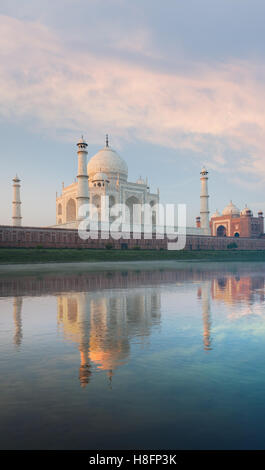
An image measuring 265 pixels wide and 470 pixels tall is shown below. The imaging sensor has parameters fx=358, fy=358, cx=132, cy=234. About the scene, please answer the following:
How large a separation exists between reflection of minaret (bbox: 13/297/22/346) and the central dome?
41622 millimetres

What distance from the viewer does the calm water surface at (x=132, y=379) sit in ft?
6.81

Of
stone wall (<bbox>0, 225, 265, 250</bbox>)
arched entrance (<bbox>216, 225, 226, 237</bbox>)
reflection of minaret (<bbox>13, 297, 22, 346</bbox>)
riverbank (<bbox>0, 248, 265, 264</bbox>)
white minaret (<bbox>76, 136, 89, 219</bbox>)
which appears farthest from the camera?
arched entrance (<bbox>216, 225, 226, 237</bbox>)

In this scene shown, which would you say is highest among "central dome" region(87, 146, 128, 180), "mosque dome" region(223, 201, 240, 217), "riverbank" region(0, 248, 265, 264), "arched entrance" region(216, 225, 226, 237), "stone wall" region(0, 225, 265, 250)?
"central dome" region(87, 146, 128, 180)

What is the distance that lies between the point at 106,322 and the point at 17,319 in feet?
4.64

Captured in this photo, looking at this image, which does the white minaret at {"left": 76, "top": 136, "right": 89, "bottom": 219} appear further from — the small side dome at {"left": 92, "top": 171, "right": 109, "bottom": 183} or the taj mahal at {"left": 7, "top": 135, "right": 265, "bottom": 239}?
the small side dome at {"left": 92, "top": 171, "right": 109, "bottom": 183}

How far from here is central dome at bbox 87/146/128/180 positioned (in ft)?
158

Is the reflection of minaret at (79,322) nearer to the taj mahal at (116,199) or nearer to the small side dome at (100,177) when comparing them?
the taj mahal at (116,199)

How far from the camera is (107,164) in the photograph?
48.3 meters

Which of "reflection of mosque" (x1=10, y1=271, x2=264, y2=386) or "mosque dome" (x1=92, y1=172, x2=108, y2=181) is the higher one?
"mosque dome" (x1=92, y1=172, x2=108, y2=181)

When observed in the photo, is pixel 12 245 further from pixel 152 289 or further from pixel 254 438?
pixel 254 438

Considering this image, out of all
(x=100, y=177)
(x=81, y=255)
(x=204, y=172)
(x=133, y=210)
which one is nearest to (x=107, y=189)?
(x=100, y=177)

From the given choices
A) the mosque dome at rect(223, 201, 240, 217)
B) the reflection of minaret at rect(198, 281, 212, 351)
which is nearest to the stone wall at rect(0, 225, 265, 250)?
the mosque dome at rect(223, 201, 240, 217)

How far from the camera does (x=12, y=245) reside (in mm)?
29594

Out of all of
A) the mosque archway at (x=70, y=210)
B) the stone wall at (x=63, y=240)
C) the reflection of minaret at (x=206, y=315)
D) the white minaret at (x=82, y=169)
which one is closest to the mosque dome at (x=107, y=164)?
the mosque archway at (x=70, y=210)
